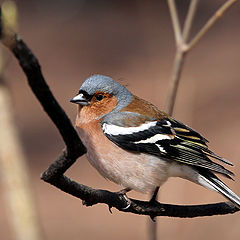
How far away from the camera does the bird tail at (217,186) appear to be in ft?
12.8

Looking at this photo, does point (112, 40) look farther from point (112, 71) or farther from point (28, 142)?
point (28, 142)

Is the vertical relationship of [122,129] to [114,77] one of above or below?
below

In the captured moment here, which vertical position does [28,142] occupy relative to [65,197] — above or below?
above

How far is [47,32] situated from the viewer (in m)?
19.2

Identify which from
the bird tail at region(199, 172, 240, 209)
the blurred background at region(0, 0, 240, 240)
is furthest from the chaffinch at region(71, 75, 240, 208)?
the blurred background at region(0, 0, 240, 240)

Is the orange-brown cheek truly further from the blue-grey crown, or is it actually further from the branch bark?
the branch bark

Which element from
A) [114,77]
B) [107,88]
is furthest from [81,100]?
[114,77]

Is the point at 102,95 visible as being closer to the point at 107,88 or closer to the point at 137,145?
the point at 107,88

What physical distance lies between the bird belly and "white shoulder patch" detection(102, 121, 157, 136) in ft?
0.29

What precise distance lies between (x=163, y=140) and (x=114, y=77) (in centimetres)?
1108

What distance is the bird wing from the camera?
4.30 meters

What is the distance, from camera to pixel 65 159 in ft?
8.42

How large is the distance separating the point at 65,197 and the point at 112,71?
5845mm

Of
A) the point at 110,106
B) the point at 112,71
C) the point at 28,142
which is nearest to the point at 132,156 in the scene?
the point at 110,106
